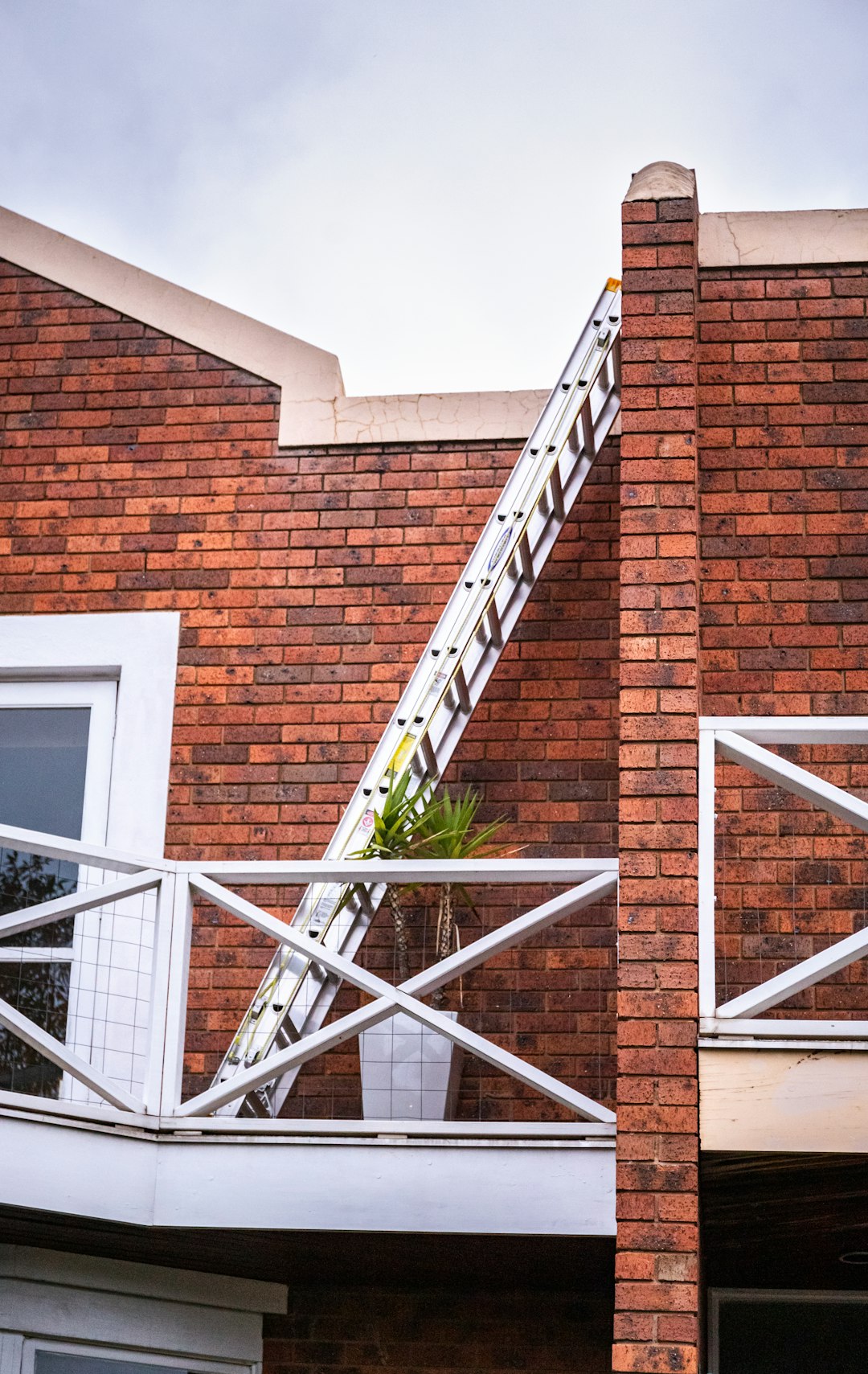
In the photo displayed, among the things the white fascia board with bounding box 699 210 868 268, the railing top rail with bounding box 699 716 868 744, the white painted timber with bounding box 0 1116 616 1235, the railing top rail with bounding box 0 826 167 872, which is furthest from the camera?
the white fascia board with bounding box 699 210 868 268

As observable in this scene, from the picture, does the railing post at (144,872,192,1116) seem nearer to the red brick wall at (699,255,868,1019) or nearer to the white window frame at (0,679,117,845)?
the white window frame at (0,679,117,845)

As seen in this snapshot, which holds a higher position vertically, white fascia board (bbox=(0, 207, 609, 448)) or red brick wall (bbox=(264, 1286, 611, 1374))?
white fascia board (bbox=(0, 207, 609, 448))

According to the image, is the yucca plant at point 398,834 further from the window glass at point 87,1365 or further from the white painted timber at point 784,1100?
the window glass at point 87,1365

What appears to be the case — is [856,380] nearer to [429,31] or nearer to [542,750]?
[542,750]

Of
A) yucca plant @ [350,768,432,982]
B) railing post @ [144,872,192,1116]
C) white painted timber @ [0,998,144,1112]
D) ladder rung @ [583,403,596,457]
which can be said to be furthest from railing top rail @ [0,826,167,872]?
ladder rung @ [583,403,596,457]

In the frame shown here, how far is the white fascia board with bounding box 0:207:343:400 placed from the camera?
290 inches

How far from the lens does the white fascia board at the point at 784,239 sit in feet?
22.3

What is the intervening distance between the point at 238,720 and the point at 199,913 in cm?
83

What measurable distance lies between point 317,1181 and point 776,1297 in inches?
90.8

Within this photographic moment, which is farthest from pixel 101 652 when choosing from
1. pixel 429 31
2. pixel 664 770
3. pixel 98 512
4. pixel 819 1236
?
pixel 429 31

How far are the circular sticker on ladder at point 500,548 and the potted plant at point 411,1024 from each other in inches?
34.7

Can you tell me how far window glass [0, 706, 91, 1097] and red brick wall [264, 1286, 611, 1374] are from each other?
1.41 metres

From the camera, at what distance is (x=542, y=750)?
673cm

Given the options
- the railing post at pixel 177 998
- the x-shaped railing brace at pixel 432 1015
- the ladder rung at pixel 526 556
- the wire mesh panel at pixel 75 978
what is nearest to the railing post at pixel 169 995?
the railing post at pixel 177 998
